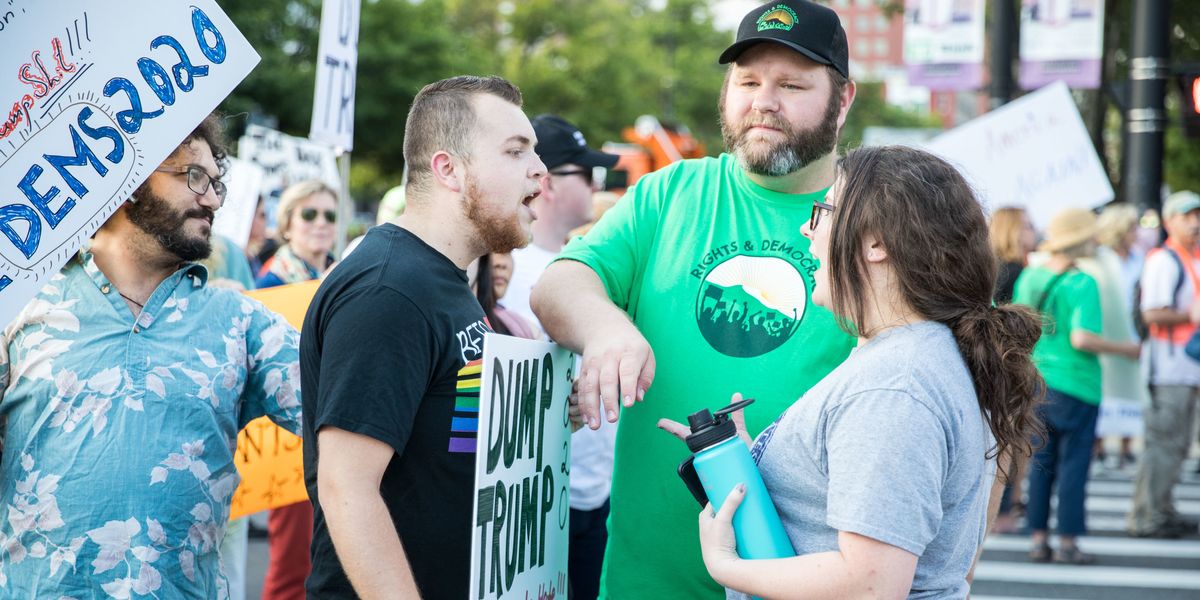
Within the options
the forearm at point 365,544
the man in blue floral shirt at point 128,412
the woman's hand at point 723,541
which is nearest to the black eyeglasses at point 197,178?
the man in blue floral shirt at point 128,412

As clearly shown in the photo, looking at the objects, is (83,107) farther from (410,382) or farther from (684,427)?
(684,427)

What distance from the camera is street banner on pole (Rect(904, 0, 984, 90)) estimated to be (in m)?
12.1

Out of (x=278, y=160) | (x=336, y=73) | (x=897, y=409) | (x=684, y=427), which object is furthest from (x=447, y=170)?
(x=278, y=160)

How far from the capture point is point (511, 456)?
2.32 meters

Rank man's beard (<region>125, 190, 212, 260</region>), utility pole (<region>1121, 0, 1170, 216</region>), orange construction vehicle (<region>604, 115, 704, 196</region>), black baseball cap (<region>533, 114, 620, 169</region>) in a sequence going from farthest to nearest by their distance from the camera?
orange construction vehicle (<region>604, 115, 704, 196</region>) → utility pole (<region>1121, 0, 1170, 216</region>) → black baseball cap (<region>533, 114, 620, 169</region>) → man's beard (<region>125, 190, 212, 260</region>)

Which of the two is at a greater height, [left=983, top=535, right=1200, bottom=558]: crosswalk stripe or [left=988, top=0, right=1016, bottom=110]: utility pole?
[left=988, top=0, right=1016, bottom=110]: utility pole

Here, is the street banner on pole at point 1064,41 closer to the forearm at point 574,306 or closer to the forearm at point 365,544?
the forearm at point 574,306

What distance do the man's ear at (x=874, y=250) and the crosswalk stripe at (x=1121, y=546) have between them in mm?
6346

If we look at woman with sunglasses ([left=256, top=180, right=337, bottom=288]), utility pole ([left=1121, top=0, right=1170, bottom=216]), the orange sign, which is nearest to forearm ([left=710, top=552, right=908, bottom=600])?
the orange sign

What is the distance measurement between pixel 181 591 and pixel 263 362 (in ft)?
1.82

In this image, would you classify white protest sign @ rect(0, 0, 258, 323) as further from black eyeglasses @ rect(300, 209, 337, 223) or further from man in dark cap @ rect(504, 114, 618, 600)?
black eyeglasses @ rect(300, 209, 337, 223)

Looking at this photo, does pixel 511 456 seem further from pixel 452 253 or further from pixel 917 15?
pixel 917 15

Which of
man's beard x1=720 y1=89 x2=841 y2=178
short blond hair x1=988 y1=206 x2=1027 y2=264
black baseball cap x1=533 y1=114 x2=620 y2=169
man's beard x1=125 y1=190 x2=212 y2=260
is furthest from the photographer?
short blond hair x1=988 y1=206 x2=1027 y2=264

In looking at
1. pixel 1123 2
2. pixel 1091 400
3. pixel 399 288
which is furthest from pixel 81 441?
pixel 1123 2
